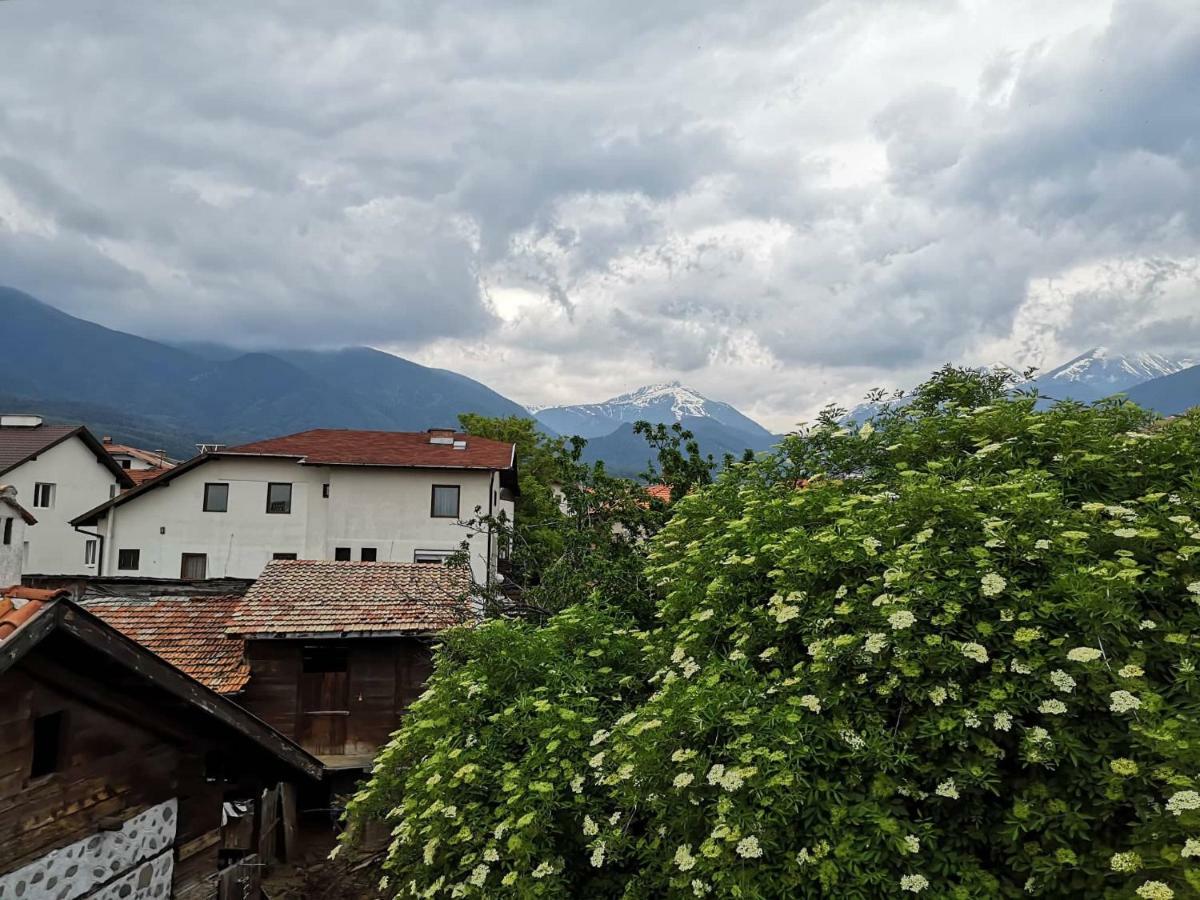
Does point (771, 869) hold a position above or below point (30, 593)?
below

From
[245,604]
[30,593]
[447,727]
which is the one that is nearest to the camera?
[30,593]

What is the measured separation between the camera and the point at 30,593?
5.02 meters

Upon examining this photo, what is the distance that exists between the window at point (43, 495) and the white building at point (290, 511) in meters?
11.6

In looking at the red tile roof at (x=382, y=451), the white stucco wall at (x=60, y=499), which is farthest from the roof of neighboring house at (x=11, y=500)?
the red tile roof at (x=382, y=451)

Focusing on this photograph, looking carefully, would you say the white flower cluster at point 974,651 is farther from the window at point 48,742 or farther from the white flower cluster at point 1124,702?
the window at point 48,742

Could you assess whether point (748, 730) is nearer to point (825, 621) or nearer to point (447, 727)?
point (825, 621)

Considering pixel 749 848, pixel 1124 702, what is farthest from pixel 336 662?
pixel 1124 702

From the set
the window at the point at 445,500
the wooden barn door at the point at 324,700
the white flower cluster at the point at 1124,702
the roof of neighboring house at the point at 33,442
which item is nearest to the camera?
the white flower cluster at the point at 1124,702

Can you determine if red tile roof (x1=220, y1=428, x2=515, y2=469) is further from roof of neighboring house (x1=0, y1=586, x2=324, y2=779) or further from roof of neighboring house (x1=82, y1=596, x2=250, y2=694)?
roof of neighboring house (x1=0, y1=586, x2=324, y2=779)

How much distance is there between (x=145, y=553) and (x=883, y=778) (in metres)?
38.2

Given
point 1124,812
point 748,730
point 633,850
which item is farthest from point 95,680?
point 1124,812

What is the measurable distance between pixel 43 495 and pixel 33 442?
3.24 m

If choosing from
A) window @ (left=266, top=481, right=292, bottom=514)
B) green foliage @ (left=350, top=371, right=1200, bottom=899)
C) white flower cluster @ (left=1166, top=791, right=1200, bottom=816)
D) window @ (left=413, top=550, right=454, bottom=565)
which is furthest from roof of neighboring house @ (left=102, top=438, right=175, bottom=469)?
white flower cluster @ (left=1166, top=791, right=1200, bottom=816)

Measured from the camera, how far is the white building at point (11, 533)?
108 ft
